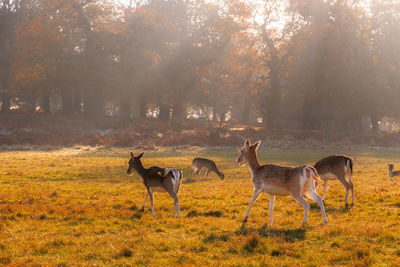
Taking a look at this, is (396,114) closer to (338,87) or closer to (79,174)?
(338,87)

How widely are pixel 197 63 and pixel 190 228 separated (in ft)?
147

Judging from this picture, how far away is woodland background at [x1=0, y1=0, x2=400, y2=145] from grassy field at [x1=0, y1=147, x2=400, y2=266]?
26132 mm

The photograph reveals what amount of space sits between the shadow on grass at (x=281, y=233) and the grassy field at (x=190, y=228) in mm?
24

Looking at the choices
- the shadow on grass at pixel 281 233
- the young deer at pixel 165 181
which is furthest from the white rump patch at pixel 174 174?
the shadow on grass at pixel 281 233

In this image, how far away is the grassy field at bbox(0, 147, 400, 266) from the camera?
7574 millimetres

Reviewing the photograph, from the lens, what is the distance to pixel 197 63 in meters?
53.1

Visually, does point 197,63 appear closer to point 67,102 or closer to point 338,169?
point 67,102

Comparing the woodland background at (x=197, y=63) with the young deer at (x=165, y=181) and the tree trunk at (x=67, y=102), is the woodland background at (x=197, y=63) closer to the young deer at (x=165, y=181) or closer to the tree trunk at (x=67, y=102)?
the tree trunk at (x=67, y=102)

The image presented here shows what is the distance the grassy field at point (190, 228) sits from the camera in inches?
298

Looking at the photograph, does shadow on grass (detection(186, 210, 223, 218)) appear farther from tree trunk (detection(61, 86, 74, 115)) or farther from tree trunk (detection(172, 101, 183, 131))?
tree trunk (detection(61, 86, 74, 115))

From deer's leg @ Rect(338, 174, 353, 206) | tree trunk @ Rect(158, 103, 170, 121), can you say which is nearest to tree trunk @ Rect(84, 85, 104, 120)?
tree trunk @ Rect(158, 103, 170, 121)

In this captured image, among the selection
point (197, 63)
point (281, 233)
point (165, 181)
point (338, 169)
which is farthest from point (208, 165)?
point (197, 63)

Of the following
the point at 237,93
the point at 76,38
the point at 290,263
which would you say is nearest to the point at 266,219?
the point at 290,263

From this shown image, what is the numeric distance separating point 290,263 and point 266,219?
3.71 m
